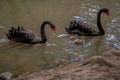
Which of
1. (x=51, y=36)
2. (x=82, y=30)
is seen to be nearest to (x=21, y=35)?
(x=51, y=36)

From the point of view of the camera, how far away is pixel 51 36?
372 inches

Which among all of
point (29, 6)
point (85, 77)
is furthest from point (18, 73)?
point (29, 6)

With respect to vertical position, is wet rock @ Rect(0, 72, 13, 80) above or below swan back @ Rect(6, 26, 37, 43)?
below

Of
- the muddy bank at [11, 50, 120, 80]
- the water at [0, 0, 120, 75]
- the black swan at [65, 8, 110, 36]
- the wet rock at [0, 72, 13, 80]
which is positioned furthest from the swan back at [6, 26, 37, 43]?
the muddy bank at [11, 50, 120, 80]

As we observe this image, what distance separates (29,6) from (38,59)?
6.85 metres

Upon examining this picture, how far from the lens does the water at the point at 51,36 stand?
7410mm

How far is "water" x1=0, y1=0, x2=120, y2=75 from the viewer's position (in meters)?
7.41

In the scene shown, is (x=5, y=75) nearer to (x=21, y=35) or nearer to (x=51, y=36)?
(x=21, y=35)

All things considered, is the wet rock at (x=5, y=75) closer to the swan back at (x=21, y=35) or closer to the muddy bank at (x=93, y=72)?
the muddy bank at (x=93, y=72)

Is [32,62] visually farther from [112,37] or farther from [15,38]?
[112,37]

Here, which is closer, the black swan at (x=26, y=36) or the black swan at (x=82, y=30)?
the black swan at (x=26, y=36)

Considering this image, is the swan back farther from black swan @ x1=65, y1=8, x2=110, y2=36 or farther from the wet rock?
the wet rock

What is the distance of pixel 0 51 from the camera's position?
816cm

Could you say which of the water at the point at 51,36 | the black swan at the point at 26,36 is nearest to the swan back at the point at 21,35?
the black swan at the point at 26,36
